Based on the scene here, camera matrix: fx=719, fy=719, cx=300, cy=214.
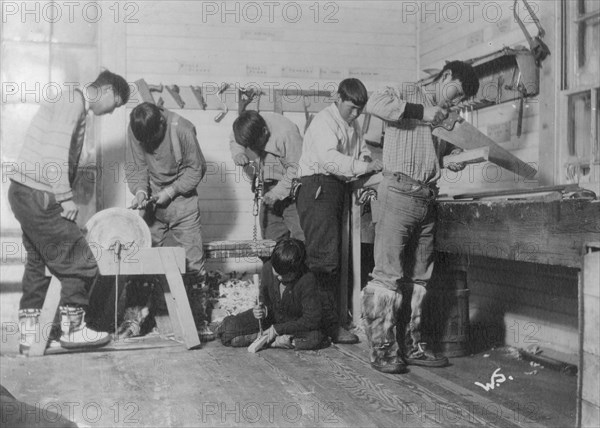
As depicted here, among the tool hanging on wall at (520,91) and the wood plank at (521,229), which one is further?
the tool hanging on wall at (520,91)

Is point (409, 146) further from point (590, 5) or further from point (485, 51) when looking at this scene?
point (485, 51)

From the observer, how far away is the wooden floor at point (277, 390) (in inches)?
144

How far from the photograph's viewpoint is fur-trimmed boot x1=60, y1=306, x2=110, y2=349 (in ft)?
17.1

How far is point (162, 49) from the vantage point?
6840 mm

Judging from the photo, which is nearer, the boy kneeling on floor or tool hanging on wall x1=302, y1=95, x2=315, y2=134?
the boy kneeling on floor

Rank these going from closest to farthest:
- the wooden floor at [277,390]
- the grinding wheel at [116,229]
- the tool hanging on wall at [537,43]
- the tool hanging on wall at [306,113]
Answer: the wooden floor at [277,390], the tool hanging on wall at [537,43], the grinding wheel at [116,229], the tool hanging on wall at [306,113]

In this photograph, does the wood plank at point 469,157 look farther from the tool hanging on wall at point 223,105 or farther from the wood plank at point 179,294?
the tool hanging on wall at point 223,105

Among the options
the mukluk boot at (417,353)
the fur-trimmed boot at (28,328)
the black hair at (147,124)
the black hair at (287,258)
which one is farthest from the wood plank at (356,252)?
the fur-trimmed boot at (28,328)

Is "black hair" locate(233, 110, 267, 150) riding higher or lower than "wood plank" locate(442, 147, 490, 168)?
higher

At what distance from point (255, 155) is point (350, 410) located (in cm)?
316

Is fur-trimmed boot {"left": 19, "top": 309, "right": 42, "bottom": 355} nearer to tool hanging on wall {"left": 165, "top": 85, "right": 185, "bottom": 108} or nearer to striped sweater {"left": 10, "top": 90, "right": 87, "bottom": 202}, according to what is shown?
striped sweater {"left": 10, "top": 90, "right": 87, "bottom": 202}

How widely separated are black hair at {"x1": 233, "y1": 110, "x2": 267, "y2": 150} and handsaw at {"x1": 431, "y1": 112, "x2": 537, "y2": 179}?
6.40 ft

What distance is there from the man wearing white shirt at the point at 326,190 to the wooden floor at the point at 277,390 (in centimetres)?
59

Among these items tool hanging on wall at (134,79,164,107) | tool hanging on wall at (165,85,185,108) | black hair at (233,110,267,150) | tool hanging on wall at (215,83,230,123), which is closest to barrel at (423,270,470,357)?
black hair at (233,110,267,150)
